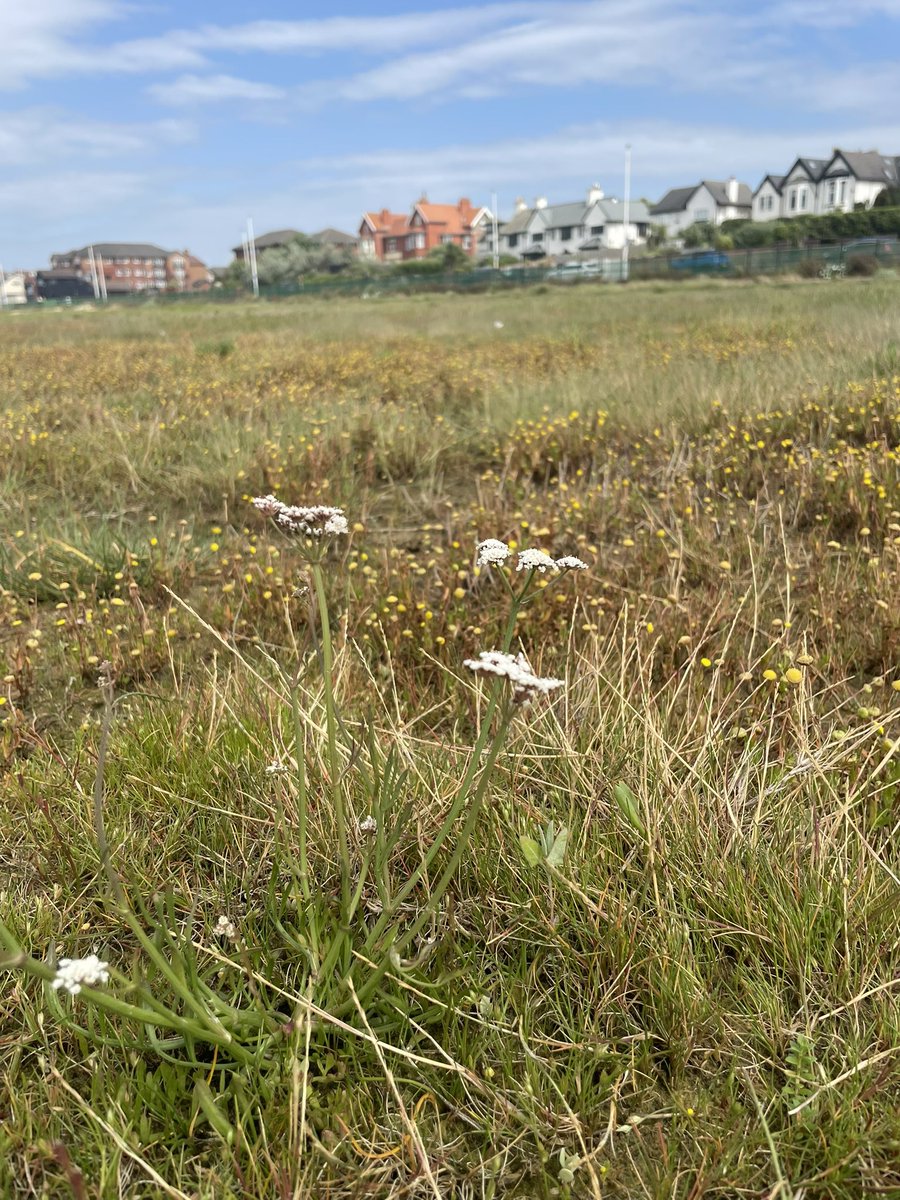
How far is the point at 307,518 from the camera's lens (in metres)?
1.46

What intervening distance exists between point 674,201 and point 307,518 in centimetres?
11159

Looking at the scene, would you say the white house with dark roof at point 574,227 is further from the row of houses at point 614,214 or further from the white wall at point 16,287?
the white wall at point 16,287

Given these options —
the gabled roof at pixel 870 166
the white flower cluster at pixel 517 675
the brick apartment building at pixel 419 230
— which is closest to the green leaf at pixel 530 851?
the white flower cluster at pixel 517 675

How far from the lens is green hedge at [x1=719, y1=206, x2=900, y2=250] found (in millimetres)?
55281

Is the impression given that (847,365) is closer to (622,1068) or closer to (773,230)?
(622,1068)

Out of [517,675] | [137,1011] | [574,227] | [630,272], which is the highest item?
[574,227]

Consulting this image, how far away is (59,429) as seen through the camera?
6.75m

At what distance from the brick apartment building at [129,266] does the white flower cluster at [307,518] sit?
480ft

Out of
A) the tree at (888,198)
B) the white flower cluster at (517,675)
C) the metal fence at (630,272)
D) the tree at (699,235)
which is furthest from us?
the tree at (699,235)

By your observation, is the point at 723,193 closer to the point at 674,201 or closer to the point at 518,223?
the point at 674,201

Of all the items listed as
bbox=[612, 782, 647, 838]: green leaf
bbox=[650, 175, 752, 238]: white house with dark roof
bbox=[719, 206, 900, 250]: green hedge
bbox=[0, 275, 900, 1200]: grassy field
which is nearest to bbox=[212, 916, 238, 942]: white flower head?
bbox=[0, 275, 900, 1200]: grassy field

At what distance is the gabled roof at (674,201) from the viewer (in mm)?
96188

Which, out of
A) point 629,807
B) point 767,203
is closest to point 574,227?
point 767,203

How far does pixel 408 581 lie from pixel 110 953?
78.0 inches
